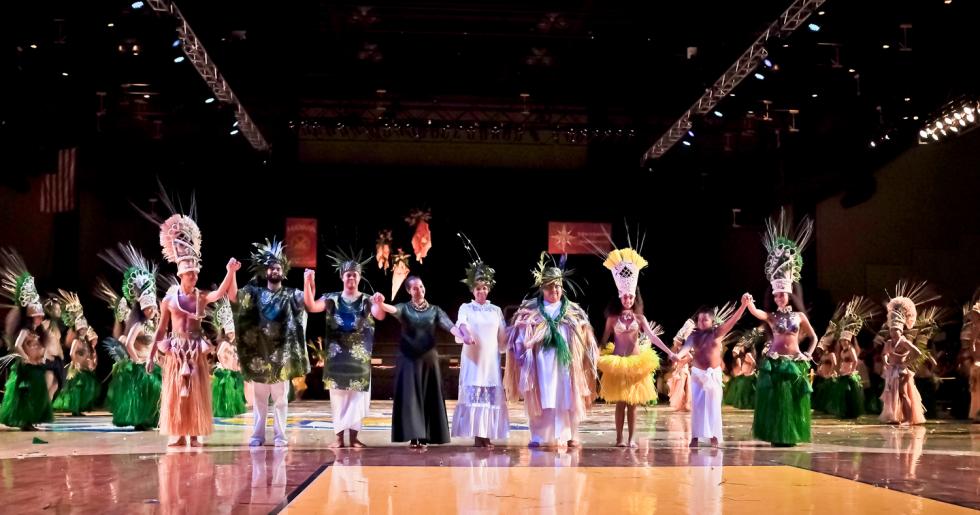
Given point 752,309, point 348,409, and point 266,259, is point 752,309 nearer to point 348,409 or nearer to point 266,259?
point 348,409

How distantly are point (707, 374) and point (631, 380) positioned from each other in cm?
83

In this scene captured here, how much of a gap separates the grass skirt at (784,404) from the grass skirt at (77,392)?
9026mm

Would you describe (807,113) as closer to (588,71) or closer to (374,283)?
(588,71)

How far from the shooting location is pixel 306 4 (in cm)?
1398

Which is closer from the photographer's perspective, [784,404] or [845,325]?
[784,404]

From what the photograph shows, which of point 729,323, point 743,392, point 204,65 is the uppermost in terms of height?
point 204,65

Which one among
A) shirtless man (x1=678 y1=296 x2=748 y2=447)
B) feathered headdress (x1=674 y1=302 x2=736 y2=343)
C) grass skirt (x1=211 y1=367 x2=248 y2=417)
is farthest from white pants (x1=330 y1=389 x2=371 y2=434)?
grass skirt (x1=211 y1=367 x2=248 y2=417)

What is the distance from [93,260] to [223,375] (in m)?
4.56

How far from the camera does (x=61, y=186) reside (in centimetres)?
1464

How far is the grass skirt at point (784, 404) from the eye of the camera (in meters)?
8.56

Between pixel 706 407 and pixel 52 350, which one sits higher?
pixel 52 350

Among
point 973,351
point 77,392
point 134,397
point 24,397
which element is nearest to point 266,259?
point 134,397

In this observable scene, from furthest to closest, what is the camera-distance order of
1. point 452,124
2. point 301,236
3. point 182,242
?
point 301,236
point 452,124
point 182,242

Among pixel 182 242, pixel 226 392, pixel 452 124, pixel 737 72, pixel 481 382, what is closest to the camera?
pixel 182 242
